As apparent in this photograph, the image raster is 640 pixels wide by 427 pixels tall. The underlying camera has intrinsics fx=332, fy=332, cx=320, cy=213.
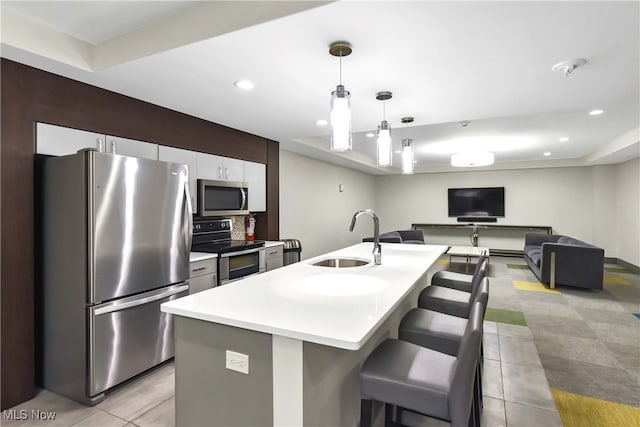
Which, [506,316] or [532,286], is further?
[532,286]

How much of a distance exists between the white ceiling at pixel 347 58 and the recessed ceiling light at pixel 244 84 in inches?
2.2

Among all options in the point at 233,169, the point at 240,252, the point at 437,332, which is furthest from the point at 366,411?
the point at 233,169

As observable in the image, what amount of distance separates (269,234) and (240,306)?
324cm

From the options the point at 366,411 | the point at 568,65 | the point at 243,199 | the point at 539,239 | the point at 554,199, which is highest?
the point at 568,65

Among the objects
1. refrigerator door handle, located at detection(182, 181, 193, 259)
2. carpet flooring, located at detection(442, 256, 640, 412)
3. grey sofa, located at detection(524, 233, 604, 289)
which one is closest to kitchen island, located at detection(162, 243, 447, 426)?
refrigerator door handle, located at detection(182, 181, 193, 259)

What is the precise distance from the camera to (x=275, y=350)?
134 cm

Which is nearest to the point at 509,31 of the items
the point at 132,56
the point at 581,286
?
the point at 132,56

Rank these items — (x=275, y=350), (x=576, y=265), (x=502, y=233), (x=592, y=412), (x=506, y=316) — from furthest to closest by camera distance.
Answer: (x=502, y=233)
(x=576, y=265)
(x=506, y=316)
(x=592, y=412)
(x=275, y=350)

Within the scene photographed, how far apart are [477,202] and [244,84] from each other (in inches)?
319

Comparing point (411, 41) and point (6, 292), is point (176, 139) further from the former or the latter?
point (411, 41)

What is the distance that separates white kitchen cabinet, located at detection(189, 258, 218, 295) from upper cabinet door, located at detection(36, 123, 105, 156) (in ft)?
4.10

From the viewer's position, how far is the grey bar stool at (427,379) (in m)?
1.29

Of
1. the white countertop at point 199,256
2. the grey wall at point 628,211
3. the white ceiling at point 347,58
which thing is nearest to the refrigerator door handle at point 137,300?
the white countertop at point 199,256

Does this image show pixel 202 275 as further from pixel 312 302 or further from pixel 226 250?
pixel 312 302
